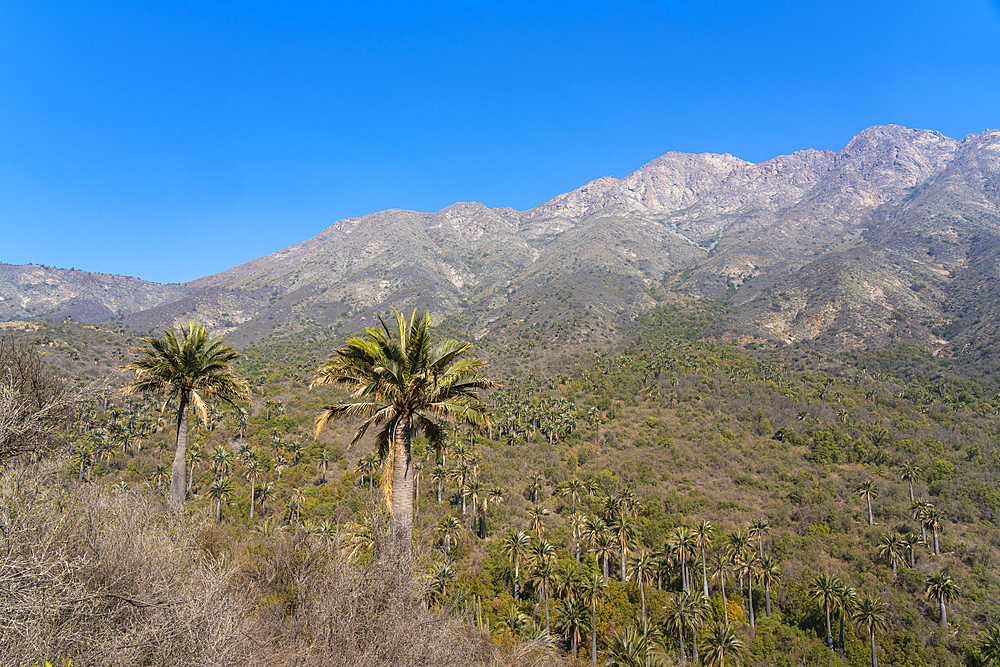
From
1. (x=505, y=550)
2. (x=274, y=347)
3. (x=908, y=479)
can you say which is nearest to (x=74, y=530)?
(x=505, y=550)

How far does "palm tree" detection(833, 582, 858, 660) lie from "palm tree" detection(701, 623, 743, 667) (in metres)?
10.0

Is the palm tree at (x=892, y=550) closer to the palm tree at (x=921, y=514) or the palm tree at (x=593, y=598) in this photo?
the palm tree at (x=921, y=514)

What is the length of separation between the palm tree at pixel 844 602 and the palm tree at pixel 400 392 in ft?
134

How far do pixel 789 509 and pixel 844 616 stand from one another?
19.4 metres

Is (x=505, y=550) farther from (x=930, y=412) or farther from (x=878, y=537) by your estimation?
(x=930, y=412)

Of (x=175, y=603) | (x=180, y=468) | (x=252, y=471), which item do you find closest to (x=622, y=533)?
(x=180, y=468)

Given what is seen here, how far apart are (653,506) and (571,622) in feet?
81.6

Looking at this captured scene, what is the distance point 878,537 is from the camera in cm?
4728

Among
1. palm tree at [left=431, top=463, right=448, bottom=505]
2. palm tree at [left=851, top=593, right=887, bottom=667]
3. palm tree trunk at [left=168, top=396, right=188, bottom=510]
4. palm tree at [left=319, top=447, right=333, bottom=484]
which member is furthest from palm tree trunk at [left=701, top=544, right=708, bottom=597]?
palm tree at [left=319, top=447, right=333, bottom=484]

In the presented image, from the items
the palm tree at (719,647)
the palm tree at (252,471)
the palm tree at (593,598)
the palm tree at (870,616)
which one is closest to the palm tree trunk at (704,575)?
the palm tree at (719,647)

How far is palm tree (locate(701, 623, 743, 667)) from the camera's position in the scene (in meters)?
29.9

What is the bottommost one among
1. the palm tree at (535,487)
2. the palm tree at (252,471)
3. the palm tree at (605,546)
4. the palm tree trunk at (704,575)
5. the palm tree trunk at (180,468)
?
the palm tree trunk at (704,575)

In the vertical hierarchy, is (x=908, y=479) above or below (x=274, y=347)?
below

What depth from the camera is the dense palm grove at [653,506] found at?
85.3ft
